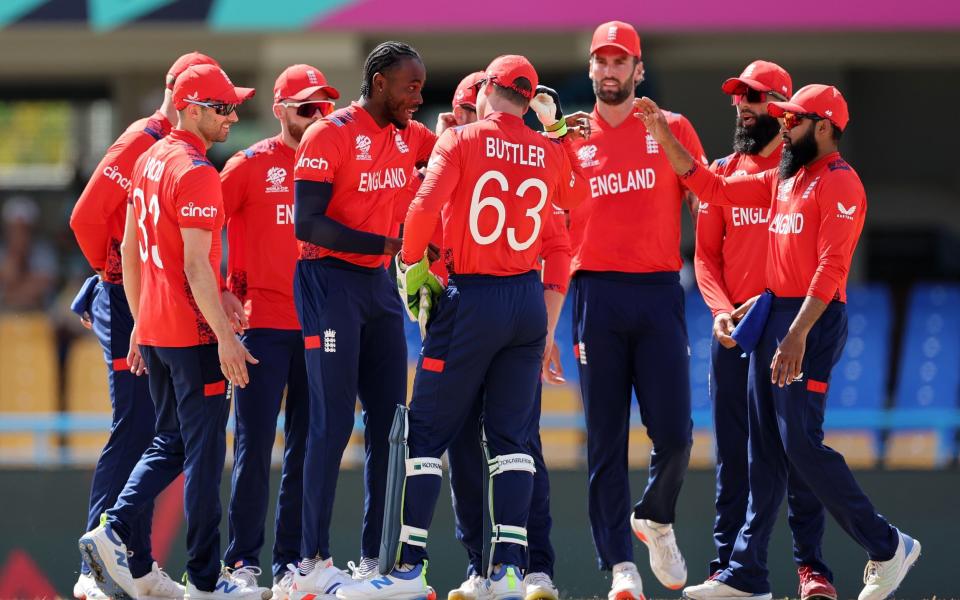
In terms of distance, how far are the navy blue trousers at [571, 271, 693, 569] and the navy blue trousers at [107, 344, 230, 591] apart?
1.54m

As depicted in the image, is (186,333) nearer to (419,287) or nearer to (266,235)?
(266,235)

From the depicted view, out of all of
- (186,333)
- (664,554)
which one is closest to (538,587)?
(664,554)

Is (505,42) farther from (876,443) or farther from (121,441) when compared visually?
(121,441)

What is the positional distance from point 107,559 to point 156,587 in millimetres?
515

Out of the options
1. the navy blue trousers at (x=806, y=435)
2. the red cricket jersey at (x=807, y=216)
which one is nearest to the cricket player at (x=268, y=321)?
the red cricket jersey at (x=807, y=216)

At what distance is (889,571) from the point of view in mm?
5801

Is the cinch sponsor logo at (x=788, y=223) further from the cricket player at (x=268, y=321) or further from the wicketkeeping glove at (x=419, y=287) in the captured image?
the cricket player at (x=268, y=321)

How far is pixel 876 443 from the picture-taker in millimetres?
10344

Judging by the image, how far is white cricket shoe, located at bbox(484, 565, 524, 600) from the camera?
5395 mm

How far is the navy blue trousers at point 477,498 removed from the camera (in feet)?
19.7

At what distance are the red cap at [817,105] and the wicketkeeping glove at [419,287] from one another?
1.59 metres

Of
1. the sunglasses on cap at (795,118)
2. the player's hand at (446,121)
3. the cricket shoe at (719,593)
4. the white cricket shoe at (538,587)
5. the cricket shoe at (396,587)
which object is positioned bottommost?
the cricket shoe at (719,593)

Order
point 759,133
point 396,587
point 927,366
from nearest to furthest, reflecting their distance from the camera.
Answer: point 396,587 → point 759,133 → point 927,366

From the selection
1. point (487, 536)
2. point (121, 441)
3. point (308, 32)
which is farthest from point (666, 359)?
point (308, 32)
